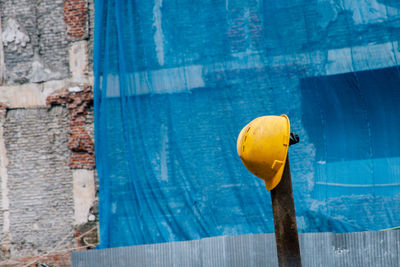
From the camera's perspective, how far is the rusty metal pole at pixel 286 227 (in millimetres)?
3260

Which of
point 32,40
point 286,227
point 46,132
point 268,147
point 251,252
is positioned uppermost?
point 32,40

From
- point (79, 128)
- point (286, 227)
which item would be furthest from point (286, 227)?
point (79, 128)

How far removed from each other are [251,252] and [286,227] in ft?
9.00

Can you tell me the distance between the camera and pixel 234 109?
6.19m

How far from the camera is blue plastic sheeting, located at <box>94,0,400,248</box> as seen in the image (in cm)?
593

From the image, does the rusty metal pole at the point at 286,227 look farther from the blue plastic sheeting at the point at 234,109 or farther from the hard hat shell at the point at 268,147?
the blue plastic sheeting at the point at 234,109

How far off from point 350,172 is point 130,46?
3.27m

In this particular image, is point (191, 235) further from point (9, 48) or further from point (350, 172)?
point (9, 48)

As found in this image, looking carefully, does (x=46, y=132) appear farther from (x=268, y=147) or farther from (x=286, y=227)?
(x=286, y=227)

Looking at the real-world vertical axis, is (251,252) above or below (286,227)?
below

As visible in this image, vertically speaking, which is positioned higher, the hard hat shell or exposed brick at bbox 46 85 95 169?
exposed brick at bbox 46 85 95 169

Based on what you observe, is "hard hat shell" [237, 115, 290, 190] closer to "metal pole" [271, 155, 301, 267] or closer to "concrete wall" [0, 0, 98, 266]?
"metal pole" [271, 155, 301, 267]

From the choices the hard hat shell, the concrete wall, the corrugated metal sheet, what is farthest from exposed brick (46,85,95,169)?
the hard hat shell

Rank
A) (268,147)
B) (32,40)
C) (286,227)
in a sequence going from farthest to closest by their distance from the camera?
1. (32,40)
2. (268,147)
3. (286,227)
